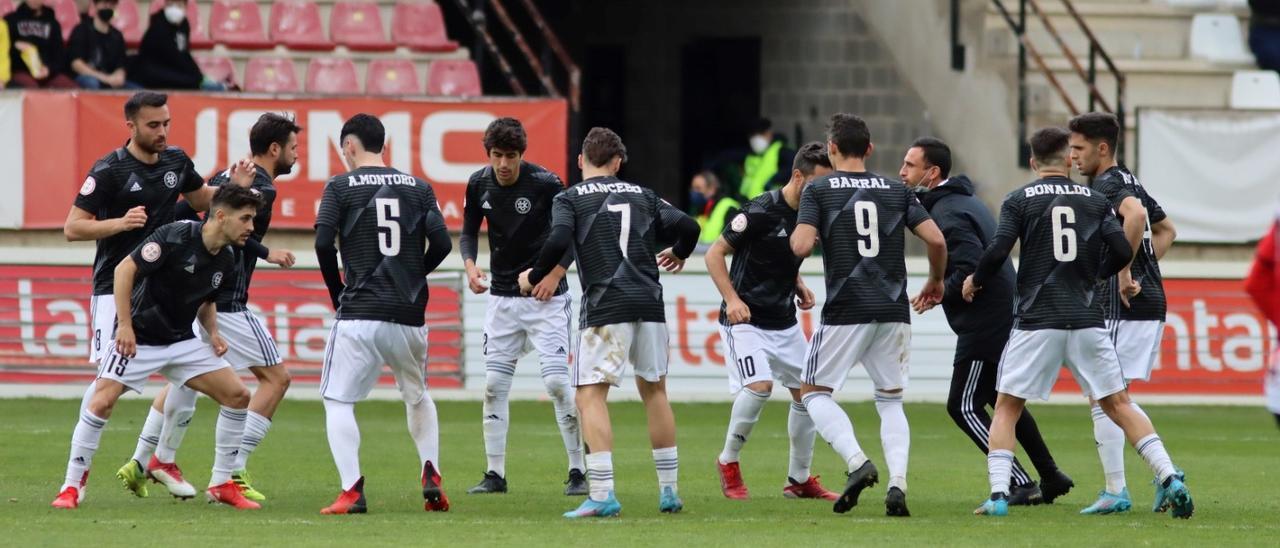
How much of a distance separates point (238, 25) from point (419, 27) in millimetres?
2064

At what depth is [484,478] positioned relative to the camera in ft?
35.7

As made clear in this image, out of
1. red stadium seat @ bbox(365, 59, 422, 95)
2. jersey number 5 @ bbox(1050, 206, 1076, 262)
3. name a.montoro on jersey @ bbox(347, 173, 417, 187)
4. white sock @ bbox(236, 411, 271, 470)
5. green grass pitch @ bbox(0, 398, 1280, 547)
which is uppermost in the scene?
red stadium seat @ bbox(365, 59, 422, 95)

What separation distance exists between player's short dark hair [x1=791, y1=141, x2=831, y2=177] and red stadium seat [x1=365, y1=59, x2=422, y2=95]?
11.3 meters

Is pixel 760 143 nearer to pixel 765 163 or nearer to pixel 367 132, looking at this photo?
pixel 765 163

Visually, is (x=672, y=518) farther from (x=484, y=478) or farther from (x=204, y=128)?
(x=204, y=128)

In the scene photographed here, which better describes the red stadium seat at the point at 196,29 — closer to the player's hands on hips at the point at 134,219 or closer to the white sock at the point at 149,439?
the white sock at the point at 149,439

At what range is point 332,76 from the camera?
69.6 ft

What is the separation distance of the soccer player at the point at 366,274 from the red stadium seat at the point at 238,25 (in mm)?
12796

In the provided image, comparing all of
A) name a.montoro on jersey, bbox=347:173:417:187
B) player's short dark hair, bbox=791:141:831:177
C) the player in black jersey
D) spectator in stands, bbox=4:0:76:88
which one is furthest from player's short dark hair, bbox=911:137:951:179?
spectator in stands, bbox=4:0:76:88

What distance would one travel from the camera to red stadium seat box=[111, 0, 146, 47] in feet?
70.0

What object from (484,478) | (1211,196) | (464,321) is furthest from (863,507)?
(1211,196)

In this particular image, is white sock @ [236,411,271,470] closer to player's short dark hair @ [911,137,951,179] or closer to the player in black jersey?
the player in black jersey

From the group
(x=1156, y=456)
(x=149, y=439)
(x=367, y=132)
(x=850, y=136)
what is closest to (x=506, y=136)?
(x=367, y=132)

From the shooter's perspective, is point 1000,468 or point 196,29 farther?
point 196,29
